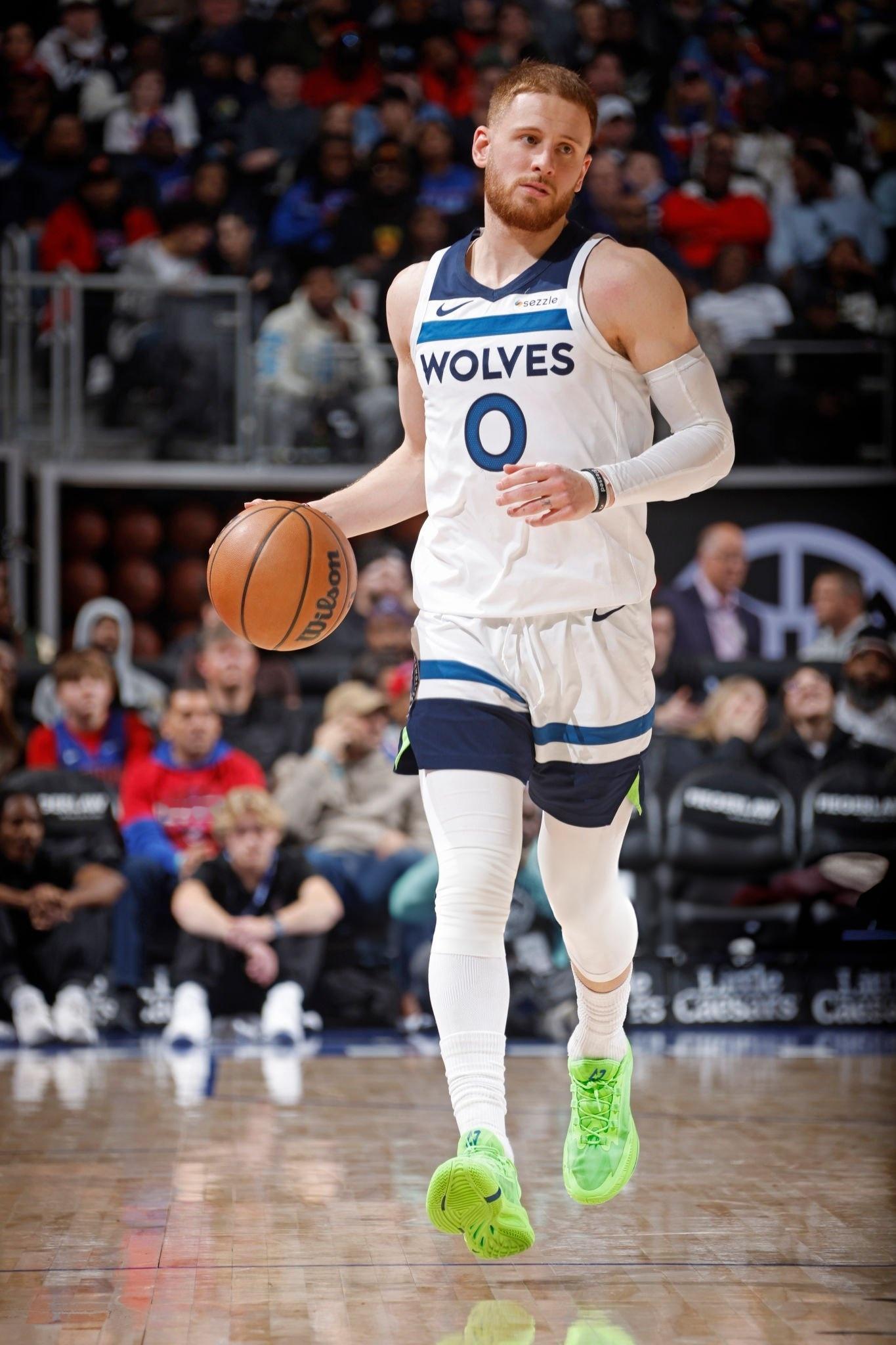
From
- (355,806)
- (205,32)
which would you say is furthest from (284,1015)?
(205,32)

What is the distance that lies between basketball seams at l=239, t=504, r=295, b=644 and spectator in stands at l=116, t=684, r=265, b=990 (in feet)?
11.6

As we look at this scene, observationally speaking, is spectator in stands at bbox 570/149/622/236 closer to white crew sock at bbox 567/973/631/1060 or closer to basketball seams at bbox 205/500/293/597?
basketball seams at bbox 205/500/293/597

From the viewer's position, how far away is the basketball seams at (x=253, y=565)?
140 inches

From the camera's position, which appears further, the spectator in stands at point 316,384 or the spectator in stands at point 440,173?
the spectator in stands at point 440,173

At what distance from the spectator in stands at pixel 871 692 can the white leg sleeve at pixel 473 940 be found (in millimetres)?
4751

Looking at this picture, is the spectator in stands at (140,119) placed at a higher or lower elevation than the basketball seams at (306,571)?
higher

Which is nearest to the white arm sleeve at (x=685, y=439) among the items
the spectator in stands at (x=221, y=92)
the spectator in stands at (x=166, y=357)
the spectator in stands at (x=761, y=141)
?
the spectator in stands at (x=166, y=357)

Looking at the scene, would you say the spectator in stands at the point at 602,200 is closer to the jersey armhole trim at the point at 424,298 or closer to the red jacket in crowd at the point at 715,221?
the red jacket in crowd at the point at 715,221

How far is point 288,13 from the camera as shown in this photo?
11.7 m

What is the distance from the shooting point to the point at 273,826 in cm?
702

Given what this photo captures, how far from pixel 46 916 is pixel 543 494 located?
4.44 m

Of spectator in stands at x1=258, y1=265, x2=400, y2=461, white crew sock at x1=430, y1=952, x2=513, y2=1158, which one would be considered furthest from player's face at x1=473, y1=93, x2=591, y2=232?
spectator in stands at x1=258, y1=265, x2=400, y2=461

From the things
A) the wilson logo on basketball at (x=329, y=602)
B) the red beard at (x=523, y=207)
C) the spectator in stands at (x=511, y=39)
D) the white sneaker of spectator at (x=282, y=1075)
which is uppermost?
the spectator in stands at (x=511, y=39)

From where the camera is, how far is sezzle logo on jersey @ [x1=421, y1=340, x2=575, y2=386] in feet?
11.1
